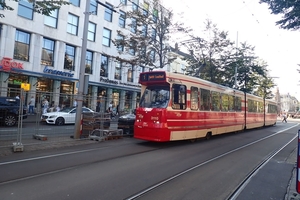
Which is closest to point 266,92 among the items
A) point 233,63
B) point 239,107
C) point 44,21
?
point 233,63

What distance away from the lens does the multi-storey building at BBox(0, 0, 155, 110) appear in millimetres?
22625

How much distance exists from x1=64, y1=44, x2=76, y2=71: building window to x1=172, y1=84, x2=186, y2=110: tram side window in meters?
20.0

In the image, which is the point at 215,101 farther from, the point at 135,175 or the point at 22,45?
the point at 22,45

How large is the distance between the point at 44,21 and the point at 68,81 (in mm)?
6614

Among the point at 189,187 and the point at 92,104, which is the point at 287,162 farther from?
the point at 92,104

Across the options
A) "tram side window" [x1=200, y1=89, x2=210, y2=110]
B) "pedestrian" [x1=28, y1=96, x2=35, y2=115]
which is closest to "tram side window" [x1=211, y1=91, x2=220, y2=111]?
"tram side window" [x1=200, y1=89, x2=210, y2=110]

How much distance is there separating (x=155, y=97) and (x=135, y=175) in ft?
17.5

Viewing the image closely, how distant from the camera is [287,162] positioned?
8.80 metres

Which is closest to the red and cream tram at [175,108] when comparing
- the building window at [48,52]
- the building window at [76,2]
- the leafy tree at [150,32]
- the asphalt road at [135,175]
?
the asphalt road at [135,175]

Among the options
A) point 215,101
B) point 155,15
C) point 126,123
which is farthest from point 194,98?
point 155,15

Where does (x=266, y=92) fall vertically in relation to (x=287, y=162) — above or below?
above

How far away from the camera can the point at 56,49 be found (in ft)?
86.8

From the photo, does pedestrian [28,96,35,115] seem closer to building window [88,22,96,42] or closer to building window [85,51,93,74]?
building window [85,51,93,74]

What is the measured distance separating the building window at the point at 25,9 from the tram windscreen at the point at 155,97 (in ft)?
59.5
